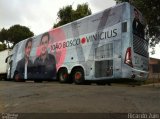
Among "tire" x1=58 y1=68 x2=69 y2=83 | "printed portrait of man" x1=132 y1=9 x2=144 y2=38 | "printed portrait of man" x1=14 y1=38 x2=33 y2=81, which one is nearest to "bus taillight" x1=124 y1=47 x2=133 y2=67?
"printed portrait of man" x1=132 y1=9 x2=144 y2=38

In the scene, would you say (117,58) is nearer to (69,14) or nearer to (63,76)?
(63,76)

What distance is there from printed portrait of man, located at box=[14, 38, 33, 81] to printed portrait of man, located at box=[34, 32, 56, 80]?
132cm

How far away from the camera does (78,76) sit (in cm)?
1686

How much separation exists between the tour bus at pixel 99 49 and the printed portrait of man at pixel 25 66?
2.15m

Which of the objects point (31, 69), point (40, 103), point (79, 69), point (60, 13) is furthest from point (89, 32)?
point (60, 13)

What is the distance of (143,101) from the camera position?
8.93 m

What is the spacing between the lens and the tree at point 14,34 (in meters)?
62.1

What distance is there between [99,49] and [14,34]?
48613 mm

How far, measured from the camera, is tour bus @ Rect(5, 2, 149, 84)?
47.9 ft

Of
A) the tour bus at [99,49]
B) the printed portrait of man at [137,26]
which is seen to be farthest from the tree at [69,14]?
the printed portrait of man at [137,26]

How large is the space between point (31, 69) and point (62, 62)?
463cm

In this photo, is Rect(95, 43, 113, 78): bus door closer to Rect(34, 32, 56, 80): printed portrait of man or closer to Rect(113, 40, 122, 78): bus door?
Rect(113, 40, 122, 78): bus door

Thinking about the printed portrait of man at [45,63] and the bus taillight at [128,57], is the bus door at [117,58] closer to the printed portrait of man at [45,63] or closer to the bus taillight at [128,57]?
the bus taillight at [128,57]

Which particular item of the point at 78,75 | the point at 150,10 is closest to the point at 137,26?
the point at 78,75
